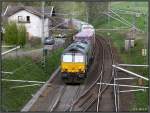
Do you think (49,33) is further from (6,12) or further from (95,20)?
(95,20)

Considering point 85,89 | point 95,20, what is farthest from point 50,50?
point 95,20

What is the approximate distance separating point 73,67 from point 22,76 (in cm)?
303

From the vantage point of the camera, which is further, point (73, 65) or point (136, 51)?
point (136, 51)

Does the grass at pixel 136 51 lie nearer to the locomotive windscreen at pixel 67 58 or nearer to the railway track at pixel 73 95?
the railway track at pixel 73 95

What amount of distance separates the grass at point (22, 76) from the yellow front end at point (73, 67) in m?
1.98

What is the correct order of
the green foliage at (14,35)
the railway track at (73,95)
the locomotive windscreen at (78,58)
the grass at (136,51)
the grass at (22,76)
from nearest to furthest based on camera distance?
the railway track at (73,95) → the grass at (22,76) → the grass at (136,51) → the locomotive windscreen at (78,58) → the green foliage at (14,35)

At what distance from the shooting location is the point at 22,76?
2697 cm

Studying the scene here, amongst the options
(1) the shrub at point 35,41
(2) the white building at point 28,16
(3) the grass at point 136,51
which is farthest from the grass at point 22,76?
(2) the white building at point 28,16

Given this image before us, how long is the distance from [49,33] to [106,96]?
27.7 metres

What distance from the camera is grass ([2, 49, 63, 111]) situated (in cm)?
2178

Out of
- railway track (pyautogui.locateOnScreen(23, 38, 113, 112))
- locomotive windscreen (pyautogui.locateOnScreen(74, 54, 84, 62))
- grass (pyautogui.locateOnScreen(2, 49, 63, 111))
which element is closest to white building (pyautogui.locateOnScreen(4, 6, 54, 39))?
grass (pyautogui.locateOnScreen(2, 49, 63, 111))

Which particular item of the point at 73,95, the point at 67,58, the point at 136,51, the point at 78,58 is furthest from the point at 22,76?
the point at 136,51

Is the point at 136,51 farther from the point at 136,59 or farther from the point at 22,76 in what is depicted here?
the point at 22,76

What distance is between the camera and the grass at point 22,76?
21.8m
